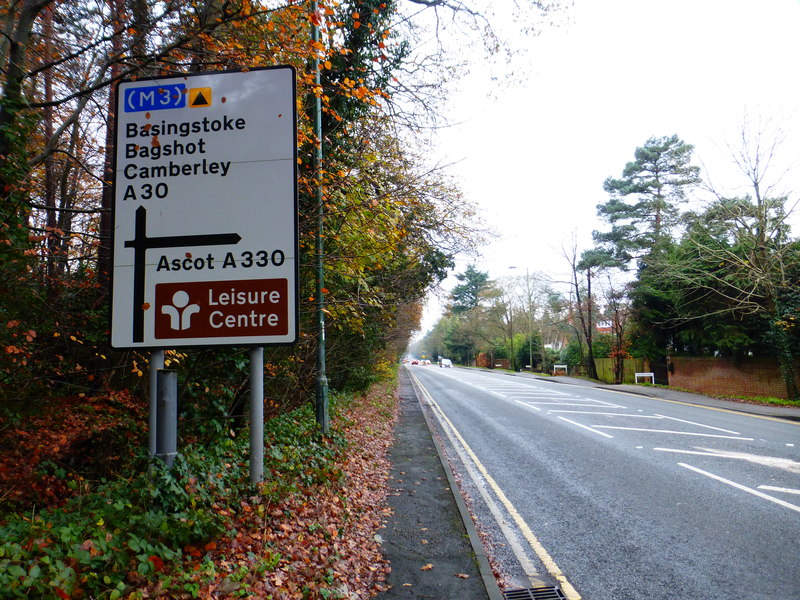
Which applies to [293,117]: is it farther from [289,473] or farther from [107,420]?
[107,420]

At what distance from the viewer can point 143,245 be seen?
298 cm

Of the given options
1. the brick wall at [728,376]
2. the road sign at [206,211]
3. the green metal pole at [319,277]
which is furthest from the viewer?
Result: the brick wall at [728,376]

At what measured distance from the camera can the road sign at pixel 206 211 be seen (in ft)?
9.52

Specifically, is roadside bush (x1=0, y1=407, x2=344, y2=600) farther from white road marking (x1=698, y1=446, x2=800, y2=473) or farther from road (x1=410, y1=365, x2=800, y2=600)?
white road marking (x1=698, y1=446, x2=800, y2=473)

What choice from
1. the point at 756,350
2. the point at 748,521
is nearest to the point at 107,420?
the point at 748,521

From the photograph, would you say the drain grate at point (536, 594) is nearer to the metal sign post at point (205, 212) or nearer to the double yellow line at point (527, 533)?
the double yellow line at point (527, 533)

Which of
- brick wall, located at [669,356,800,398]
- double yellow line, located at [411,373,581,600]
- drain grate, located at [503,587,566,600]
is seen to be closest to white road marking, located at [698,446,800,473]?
double yellow line, located at [411,373,581,600]

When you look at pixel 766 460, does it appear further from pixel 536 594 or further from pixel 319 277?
pixel 319 277

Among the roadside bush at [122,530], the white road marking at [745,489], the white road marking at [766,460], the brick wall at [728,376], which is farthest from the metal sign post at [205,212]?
the brick wall at [728,376]

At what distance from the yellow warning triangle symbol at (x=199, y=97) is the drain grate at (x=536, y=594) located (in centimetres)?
426

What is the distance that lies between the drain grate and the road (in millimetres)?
106

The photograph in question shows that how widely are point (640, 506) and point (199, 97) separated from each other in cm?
641

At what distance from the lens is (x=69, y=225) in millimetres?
7711

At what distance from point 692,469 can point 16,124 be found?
31.7 ft
